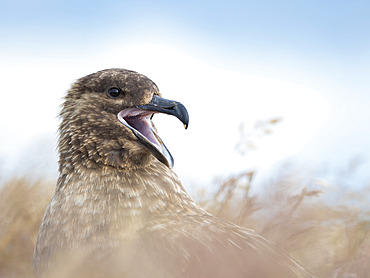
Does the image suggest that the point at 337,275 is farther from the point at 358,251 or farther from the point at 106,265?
the point at 106,265

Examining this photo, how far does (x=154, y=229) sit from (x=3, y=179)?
178 cm

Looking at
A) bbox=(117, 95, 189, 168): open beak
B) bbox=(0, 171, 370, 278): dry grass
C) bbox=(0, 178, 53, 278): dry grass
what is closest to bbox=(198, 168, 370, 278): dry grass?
bbox=(0, 171, 370, 278): dry grass

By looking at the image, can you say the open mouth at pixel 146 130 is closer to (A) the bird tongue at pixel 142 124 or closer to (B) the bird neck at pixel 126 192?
(A) the bird tongue at pixel 142 124

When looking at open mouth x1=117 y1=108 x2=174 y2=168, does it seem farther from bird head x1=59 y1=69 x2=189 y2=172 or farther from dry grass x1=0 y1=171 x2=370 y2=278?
dry grass x1=0 y1=171 x2=370 y2=278

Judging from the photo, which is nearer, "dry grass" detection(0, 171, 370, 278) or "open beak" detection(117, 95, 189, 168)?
"dry grass" detection(0, 171, 370, 278)

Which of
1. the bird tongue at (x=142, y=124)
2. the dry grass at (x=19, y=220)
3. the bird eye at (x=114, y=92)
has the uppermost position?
the bird eye at (x=114, y=92)

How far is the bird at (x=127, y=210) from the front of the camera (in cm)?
223

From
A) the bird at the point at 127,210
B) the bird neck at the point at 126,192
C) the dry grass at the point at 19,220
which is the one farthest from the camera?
the dry grass at the point at 19,220

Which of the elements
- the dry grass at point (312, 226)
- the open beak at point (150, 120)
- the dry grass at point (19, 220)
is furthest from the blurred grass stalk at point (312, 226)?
the dry grass at point (19, 220)

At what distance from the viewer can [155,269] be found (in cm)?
218

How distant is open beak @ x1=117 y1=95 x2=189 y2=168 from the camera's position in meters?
2.86

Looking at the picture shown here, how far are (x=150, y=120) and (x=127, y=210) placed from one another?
818 mm

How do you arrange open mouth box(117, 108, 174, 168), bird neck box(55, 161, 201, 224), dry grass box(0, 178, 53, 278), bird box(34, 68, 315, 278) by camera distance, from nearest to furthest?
bird box(34, 68, 315, 278) → bird neck box(55, 161, 201, 224) → open mouth box(117, 108, 174, 168) → dry grass box(0, 178, 53, 278)

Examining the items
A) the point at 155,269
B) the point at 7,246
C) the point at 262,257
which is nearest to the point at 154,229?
the point at 155,269
